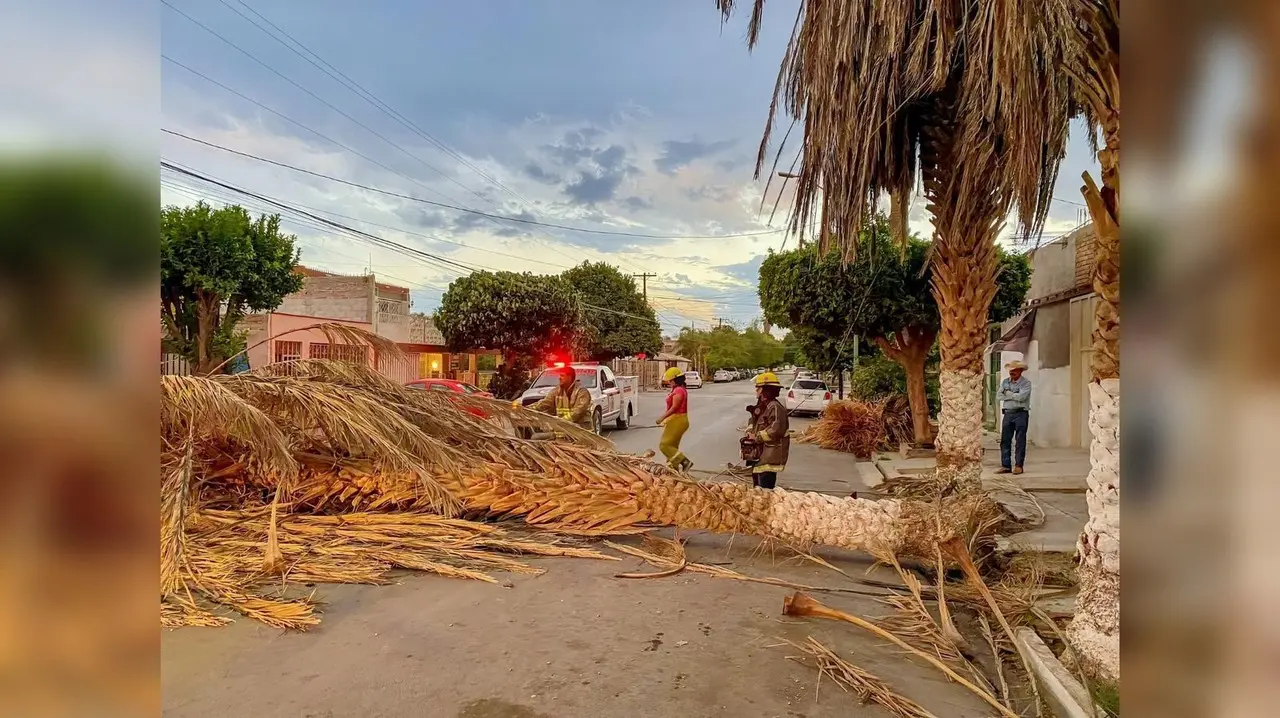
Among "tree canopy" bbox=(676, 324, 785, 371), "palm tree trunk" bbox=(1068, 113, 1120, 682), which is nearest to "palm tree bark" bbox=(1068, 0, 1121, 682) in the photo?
"palm tree trunk" bbox=(1068, 113, 1120, 682)

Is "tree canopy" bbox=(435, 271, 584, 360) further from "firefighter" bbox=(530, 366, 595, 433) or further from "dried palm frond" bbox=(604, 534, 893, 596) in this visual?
"dried palm frond" bbox=(604, 534, 893, 596)

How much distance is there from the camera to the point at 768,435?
737 cm

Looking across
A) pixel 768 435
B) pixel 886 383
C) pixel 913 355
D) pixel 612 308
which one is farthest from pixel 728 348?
pixel 768 435

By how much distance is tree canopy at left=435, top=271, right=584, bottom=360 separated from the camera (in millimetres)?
25797

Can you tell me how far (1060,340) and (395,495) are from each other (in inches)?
539

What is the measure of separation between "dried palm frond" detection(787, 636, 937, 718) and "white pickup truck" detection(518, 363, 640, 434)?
10525 mm

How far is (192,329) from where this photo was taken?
16.3m

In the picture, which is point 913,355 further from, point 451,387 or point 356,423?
point 356,423

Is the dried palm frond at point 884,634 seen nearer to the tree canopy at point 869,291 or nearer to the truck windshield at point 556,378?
the tree canopy at point 869,291

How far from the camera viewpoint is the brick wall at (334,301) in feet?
99.4

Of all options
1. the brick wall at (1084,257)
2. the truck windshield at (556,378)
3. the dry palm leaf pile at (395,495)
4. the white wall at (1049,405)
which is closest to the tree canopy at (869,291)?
the brick wall at (1084,257)

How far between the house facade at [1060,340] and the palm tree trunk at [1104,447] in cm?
1047
